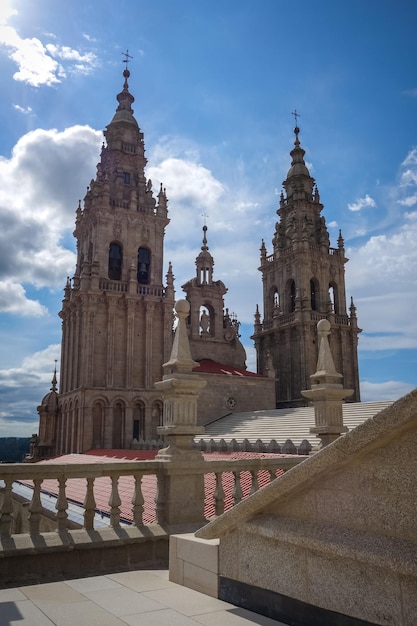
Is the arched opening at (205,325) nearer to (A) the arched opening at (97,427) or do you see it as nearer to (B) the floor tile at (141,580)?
(A) the arched opening at (97,427)

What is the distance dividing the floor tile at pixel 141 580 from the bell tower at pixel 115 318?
2965cm

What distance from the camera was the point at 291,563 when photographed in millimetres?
4371

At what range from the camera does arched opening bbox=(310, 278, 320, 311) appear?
48.4 m

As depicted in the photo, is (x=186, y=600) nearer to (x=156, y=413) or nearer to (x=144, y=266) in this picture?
(x=156, y=413)

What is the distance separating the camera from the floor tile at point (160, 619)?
4.41 metres

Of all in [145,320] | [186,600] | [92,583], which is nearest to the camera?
[186,600]

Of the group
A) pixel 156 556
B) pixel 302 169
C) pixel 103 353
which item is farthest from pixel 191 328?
pixel 156 556

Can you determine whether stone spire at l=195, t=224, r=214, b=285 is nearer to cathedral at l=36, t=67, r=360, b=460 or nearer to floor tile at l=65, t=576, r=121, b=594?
cathedral at l=36, t=67, r=360, b=460

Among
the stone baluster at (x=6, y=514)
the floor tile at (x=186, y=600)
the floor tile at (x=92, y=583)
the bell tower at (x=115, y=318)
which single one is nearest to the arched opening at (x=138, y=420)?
the bell tower at (x=115, y=318)

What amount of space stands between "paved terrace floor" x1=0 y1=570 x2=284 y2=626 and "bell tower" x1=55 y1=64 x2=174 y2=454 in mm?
30214

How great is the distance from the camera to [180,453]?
7.91 metres

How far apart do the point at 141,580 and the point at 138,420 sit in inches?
1236

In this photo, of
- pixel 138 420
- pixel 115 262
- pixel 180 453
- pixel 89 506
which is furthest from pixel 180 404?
Result: pixel 115 262

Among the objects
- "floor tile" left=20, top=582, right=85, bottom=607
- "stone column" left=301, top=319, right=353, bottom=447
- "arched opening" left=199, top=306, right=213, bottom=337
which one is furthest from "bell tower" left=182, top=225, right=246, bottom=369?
"floor tile" left=20, top=582, right=85, bottom=607
